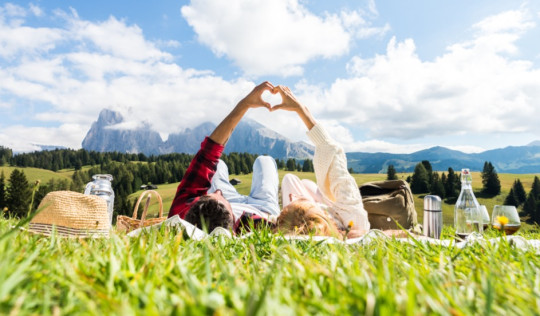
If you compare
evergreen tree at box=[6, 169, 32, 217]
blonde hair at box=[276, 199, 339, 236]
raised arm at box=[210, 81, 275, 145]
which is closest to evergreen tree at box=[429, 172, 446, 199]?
raised arm at box=[210, 81, 275, 145]

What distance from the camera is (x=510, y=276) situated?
1.28m

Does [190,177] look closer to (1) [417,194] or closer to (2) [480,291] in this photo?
(2) [480,291]

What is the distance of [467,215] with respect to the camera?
3416 millimetres

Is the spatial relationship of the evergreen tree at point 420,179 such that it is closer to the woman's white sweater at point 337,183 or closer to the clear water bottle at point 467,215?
the woman's white sweater at point 337,183

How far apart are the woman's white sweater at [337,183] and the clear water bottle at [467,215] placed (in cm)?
143

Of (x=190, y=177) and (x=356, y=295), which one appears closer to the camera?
(x=356, y=295)

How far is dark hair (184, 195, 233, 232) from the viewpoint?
3604mm

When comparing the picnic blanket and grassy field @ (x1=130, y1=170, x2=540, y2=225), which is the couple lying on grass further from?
grassy field @ (x1=130, y1=170, x2=540, y2=225)

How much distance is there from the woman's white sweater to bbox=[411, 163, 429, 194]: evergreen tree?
79.5 metres

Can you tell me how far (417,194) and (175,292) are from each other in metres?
88.2

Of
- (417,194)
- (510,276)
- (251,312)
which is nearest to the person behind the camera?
(251,312)

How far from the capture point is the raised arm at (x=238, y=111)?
16.4 ft

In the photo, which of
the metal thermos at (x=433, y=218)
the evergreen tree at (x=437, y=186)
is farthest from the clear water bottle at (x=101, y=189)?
the evergreen tree at (x=437, y=186)

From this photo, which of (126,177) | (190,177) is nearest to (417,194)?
(126,177)
